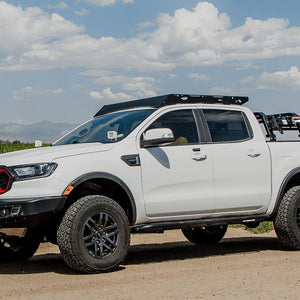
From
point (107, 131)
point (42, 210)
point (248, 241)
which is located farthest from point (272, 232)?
point (42, 210)

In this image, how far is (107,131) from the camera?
823 centimetres

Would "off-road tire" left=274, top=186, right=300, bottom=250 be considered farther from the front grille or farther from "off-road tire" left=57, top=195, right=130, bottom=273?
the front grille

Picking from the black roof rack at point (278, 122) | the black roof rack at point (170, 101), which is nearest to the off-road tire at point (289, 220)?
the black roof rack at point (278, 122)

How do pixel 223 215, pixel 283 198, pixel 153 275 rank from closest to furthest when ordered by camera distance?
pixel 153 275 → pixel 223 215 → pixel 283 198

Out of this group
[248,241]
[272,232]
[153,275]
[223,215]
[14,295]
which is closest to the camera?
[14,295]

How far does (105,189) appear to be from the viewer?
791 cm

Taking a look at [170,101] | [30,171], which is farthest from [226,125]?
[30,171]

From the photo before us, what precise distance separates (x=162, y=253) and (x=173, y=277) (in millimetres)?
2548

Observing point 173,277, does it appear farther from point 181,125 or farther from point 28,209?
point 181,125

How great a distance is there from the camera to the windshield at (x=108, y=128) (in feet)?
26.3

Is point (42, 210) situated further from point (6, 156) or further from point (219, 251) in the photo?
point (219, 251)

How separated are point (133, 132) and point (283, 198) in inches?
99.5

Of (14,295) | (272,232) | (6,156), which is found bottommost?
(272,232)

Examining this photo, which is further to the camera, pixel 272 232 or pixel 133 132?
pixel 272 232
